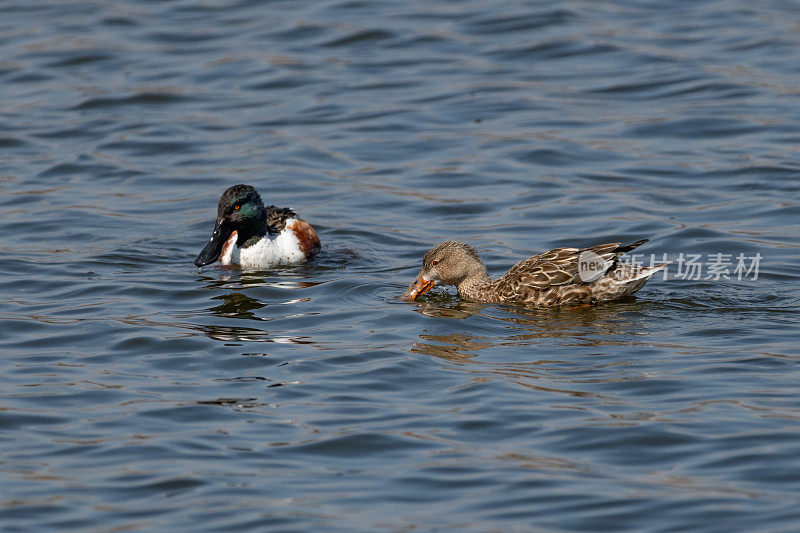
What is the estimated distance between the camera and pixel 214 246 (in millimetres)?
11367

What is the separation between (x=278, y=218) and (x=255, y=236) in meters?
0.38

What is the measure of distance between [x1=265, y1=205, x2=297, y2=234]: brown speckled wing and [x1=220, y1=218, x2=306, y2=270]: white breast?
3.7 inches

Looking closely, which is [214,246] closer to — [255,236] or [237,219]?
[237,219]

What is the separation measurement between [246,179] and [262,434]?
7659 mm

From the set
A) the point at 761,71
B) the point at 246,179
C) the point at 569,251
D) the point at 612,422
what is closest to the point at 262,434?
the point at 612,422

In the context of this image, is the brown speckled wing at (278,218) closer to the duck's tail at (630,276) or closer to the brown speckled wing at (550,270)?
the brown speckled wing at (550,270)

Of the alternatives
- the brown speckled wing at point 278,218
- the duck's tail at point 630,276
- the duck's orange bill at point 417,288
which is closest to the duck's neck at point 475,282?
the duck's orange bill at point 417,288

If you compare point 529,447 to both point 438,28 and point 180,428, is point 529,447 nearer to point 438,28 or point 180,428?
point 180,428

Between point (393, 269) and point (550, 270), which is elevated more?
point (550, 270)

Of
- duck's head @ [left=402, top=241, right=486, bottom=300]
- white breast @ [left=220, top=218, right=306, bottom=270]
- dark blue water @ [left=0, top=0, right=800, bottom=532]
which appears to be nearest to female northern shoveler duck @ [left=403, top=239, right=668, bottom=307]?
duck's head @ [left=402, top=241, right=486, bottom=300]

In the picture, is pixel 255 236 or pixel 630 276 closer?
pixel 630 276

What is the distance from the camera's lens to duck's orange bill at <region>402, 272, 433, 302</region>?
1027cm

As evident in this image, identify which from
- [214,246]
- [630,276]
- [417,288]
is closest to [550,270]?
[630,276]

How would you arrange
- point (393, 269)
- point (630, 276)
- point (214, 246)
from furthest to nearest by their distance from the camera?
1. point (214, 246)
2. point (393, 269)
3. point (630, 276)
